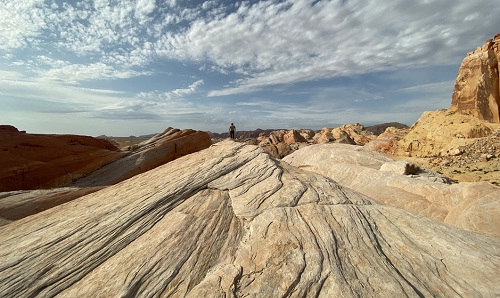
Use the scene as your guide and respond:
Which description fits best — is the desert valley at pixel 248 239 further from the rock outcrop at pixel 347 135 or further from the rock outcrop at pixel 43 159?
the rock outcrop at pixel 347 135

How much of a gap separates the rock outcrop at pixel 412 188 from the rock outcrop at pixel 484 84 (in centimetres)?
2863

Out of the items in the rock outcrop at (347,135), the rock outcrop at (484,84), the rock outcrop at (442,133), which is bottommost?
the rock outcrop at (347,135)

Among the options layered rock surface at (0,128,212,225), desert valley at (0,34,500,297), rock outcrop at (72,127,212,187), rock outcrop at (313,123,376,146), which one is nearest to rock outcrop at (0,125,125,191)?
layered rock surface at (0,128,212,225)

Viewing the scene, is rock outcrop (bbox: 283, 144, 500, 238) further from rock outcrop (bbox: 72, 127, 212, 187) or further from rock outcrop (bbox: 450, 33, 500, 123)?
rock outcrop (bbox: 450, 33, 500, 123)

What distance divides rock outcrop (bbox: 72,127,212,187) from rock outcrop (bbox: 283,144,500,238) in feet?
52.9

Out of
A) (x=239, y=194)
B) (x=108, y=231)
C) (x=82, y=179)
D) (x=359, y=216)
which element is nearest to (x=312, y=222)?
(x=359, y=216)

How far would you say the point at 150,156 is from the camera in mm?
28016

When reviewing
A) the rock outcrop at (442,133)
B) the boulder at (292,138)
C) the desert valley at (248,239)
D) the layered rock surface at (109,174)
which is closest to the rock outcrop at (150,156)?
the layered rock surface at (109,174)

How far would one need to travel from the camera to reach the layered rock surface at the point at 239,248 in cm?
470

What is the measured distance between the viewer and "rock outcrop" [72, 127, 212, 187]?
2352cm

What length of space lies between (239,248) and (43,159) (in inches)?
1065

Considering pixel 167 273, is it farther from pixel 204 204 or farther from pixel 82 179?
pixel 82 179

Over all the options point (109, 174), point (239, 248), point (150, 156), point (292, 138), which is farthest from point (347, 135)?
point (239, 248)

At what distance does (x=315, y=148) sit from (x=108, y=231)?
17.7 metres
